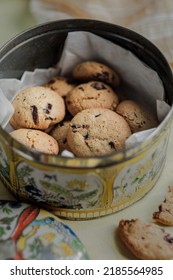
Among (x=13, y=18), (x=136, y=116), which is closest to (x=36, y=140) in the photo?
(x=136, y=116)

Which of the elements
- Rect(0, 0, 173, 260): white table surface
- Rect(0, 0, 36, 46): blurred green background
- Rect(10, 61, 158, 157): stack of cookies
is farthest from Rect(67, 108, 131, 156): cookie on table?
Rect(0, 0, 36, 46): blurred green background

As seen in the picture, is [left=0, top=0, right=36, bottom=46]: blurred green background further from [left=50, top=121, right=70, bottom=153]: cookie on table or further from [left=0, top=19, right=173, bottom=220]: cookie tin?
[left=50, top=121, right=70, bottom=153]: cookie on table

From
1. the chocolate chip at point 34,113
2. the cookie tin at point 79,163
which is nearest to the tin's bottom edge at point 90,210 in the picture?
the cookie tin at point 79,163

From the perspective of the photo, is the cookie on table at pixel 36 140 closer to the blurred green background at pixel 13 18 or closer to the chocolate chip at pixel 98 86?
the chocolate chip at pixel 98 86

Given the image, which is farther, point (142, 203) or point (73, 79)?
point (73, 79)
